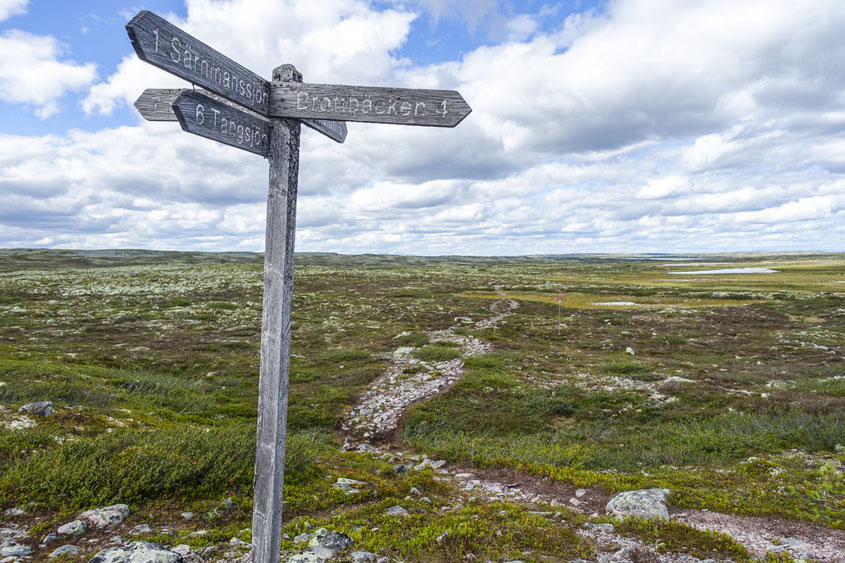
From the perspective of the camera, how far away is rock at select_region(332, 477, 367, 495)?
748 cm

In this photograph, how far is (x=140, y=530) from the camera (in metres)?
5.62

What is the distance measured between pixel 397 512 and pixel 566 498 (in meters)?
3.22

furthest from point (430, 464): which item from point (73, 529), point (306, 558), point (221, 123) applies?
point (221, 123)

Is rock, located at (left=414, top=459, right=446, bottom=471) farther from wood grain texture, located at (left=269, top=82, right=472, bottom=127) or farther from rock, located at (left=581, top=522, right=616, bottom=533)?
wood grain texture, located at (left=269, top=82, right=472, bottom=127)

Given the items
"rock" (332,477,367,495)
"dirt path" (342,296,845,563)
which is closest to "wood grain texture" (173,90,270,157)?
"rock" (332,477,367,495)

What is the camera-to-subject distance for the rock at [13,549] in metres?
4.84

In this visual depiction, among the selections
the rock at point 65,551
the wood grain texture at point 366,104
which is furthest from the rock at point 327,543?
the wood grain texture at point 366,104

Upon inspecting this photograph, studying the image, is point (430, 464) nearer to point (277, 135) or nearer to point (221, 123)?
point (277, 135)

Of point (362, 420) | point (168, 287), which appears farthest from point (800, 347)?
point (168, 287)

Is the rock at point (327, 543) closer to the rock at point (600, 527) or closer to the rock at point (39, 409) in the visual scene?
the rock at point (600, 527)

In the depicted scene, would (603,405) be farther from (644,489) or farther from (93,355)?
(93,355)

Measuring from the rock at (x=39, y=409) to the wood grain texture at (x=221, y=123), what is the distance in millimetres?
8921

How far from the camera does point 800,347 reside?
26.0 m

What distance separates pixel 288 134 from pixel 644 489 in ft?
26.5
